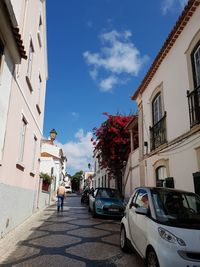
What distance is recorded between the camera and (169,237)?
3.82 meters

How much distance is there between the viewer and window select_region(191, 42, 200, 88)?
8477 mm

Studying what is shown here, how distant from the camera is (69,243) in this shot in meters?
7.15

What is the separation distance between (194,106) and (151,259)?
5.38 metres

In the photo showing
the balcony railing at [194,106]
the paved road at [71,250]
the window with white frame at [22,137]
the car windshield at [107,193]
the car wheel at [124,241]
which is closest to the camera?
the paved road at [71,250]

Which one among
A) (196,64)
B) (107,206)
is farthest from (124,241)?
(107,206)

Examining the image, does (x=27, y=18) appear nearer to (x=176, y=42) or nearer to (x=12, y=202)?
(x=176, y=42)

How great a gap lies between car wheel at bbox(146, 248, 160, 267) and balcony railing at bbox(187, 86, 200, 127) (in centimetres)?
476

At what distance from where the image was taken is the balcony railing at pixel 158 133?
423 inches

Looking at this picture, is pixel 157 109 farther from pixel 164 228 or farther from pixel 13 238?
pixel 164 228

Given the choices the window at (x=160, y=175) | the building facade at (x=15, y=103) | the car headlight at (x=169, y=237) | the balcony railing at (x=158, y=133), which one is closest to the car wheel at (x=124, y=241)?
the car headlight at (x=169, y=237)

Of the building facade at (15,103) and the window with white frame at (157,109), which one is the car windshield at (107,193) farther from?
the window with white frame at (157,109)

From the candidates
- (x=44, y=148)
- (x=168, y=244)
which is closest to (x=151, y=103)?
(x=168, y=244)

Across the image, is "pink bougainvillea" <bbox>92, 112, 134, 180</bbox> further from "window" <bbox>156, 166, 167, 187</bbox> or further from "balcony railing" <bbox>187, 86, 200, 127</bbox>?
"balcony railing" <bbox>187, 86, 200, 127</bbox>

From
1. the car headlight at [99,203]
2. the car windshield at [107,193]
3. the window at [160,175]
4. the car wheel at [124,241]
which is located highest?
the window at [160,175]
